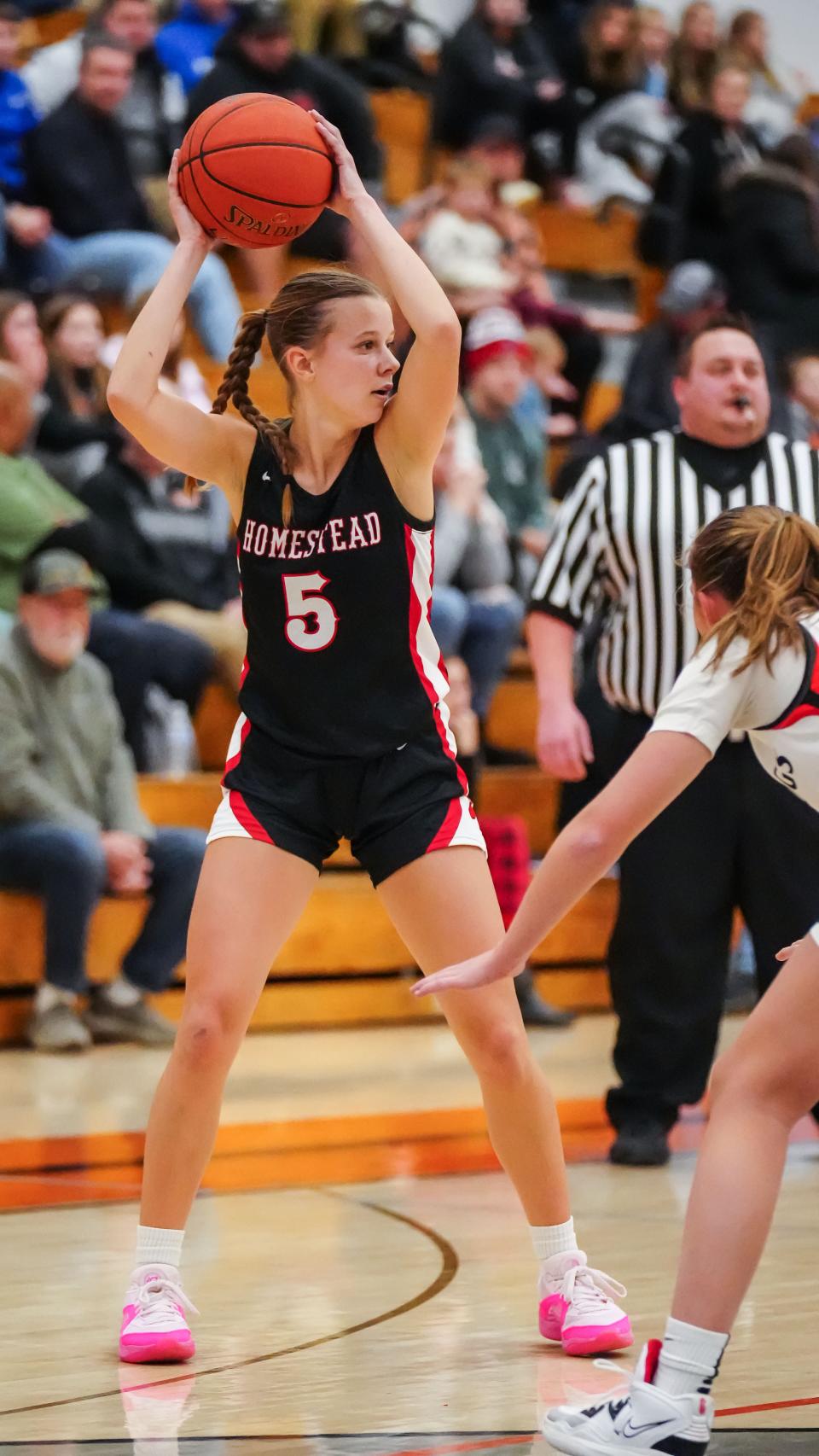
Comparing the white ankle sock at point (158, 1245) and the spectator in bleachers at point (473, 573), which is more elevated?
the spectator in bleachers at point (473, 573)

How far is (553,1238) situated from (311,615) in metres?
1.16

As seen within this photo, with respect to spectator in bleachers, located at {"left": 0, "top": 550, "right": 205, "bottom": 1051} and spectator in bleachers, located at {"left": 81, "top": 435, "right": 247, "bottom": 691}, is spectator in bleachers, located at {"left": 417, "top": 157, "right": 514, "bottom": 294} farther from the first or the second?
spectator in bleachers, located at {"left": 0, "top": 550, "right": 205, "bottom": 1051}

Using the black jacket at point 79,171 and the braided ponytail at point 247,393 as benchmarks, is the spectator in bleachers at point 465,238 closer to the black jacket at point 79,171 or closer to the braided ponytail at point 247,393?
the black jacket at point 79,171

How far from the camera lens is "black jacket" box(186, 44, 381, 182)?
9.74m

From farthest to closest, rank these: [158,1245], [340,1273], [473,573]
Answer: [473,573], [340,1273], [158,1245]

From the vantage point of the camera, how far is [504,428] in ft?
31.5

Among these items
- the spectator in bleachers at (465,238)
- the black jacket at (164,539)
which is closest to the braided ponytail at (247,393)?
the black jacket at (164,539)

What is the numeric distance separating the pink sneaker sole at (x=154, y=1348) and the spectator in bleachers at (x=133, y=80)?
7204 millimetres

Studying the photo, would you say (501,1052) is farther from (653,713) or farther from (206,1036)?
(653,713)

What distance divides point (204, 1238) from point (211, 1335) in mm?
809

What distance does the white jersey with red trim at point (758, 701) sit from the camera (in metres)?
2.75

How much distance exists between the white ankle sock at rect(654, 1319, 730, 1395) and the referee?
Answer: 2278mm

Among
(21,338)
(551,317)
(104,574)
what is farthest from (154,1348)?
(551,317)

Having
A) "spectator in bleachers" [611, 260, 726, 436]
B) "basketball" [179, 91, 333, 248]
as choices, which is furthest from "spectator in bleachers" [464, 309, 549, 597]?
"basketball" [179, 91, 333, 248]
